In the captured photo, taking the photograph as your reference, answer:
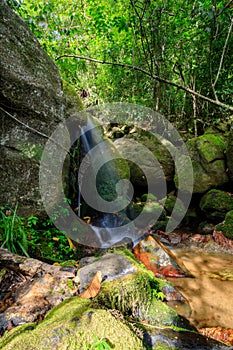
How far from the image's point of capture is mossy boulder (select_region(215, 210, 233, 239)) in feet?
16.1

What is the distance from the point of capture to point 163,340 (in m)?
1.27

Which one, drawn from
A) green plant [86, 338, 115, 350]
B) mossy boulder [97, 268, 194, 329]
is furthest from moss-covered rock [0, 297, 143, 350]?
mossy boulder [97, 268, 194, 329]

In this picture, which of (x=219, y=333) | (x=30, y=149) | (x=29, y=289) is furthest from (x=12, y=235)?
(x=219, y=333)

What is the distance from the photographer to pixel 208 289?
9.52 feet

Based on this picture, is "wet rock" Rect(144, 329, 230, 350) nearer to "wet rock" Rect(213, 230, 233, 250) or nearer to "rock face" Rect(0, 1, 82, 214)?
"rock face" Rect(0, 1, 82, 214)

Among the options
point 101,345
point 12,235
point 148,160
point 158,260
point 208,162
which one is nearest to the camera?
point 101,345

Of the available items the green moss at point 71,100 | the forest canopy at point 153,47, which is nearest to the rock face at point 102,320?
the forest canopy at point 153,47

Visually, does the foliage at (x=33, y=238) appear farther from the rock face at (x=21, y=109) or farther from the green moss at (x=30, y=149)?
the green moss at (x=30, y=149)

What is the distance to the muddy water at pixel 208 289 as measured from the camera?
2289 mm

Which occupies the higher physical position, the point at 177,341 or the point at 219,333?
the point at 177,341

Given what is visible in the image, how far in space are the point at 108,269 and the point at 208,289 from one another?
1.76m

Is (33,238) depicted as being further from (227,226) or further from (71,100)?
(227,226)

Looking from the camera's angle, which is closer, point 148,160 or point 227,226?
point 227,226

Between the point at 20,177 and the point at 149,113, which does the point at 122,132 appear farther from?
the point at 20,177
